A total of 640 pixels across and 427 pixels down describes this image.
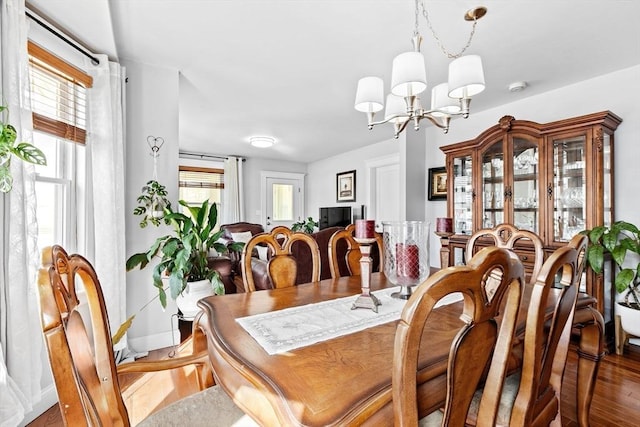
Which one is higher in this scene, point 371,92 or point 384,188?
point 371,92

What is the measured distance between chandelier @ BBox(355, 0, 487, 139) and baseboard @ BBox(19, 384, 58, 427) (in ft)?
8.22

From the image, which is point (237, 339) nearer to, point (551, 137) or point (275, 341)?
point (275, 341)

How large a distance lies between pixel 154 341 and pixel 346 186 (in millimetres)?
4298

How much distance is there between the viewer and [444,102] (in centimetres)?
196

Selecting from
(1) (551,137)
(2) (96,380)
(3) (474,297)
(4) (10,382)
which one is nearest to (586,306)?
(3) (474,297)

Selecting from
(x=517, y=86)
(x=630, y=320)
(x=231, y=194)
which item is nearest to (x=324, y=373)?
(x=630, y=320)

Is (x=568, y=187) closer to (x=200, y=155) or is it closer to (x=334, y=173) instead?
(x=334, y=173)

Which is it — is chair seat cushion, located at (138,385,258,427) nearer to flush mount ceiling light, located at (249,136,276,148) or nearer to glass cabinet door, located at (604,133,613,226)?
glass cabinet door, located at (604,133,613,226)

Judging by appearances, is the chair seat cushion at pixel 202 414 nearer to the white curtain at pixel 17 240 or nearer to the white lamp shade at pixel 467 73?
the white curtain at pixel 17 240

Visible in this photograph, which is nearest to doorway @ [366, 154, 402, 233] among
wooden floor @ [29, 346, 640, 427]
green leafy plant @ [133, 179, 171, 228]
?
wooden floor @ [29, 346, 640, 427]

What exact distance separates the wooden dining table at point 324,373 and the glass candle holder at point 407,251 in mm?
199

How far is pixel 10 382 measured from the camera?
55.9 inches

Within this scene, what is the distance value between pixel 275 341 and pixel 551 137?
10.0 feet

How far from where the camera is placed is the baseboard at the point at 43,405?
165cm
